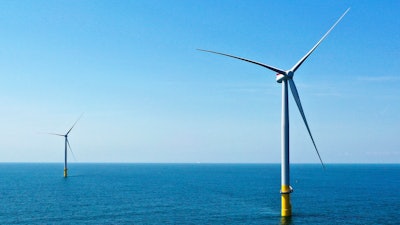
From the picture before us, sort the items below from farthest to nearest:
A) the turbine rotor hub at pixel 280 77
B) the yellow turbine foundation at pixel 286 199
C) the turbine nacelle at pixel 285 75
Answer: the turbine rotor hub at pixel 280 77, the turbine nacelle at pixel 285 75, the yellow turbine foundation at pixel 286 199

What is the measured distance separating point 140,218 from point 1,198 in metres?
61.8

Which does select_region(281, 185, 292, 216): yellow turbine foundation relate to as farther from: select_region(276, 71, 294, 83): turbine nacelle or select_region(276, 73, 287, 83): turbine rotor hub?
select_region(276, 71, 294, 83): turbine nacelle

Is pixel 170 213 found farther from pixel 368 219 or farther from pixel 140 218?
pixel 368 219

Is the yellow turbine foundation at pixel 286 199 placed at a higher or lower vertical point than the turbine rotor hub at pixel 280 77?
lower

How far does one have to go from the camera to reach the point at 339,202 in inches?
4222

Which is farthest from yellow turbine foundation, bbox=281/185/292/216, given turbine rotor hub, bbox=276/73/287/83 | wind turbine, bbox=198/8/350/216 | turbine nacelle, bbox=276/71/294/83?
turbine nacelle, bbox=276/71/294/83

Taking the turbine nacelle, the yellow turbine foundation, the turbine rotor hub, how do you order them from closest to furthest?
the yellow turbine foundation → the turbine nacelle → the turbine rotor hub

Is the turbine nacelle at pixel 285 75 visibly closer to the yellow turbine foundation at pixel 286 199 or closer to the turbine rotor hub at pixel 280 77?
the turbine rotor hub at pixel 280 77

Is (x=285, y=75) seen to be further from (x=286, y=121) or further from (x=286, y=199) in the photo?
(x=286, y=199)

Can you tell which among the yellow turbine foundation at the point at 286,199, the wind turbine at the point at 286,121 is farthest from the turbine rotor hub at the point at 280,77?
the yellow turbine foundation at the point at 286,199

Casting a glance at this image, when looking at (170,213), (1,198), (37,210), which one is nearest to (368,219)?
(170,213)

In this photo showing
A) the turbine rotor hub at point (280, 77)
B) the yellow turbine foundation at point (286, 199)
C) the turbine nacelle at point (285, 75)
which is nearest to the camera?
the yellow turbine foundation at point (286, 199)

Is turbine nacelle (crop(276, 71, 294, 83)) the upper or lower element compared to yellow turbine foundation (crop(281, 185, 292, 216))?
upper

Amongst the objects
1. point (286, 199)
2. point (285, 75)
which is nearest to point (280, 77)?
point (285, 75)
